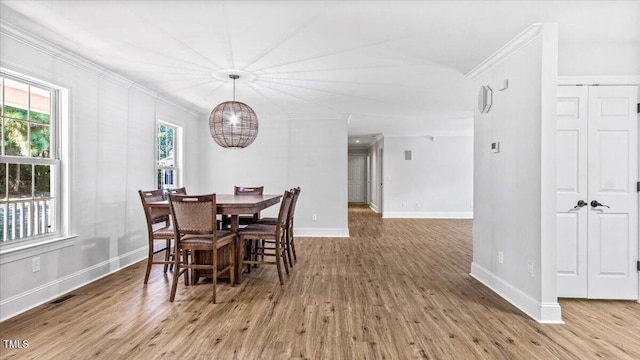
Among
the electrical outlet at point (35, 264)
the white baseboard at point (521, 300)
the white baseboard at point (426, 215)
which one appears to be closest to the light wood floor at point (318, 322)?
the white baseboard at point (521, 300)

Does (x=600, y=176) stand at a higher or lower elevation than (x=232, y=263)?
higher

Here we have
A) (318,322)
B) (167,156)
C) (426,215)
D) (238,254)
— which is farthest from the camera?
(426,215)

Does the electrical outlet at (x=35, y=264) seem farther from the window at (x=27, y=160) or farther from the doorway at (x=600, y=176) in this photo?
the doorway at (x=600, y=176)

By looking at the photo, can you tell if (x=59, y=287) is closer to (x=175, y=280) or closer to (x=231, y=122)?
(x=175, y=280)

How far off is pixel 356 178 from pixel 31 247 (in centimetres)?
1114

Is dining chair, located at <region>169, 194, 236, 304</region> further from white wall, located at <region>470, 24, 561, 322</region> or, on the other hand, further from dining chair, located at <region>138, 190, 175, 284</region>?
white wall, located at <region>470, 24, 561, 322</region>

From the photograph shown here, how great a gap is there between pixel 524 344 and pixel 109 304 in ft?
10.8

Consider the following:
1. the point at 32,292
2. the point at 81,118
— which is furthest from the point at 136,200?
the point at 32,292

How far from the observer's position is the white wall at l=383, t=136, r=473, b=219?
9031 mm

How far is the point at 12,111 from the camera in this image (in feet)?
9.00

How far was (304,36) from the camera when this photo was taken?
2.76 m

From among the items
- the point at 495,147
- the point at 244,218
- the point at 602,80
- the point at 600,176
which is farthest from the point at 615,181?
the point at 244,218

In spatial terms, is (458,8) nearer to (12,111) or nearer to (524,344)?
Result: (524,344)

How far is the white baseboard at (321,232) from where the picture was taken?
6.17m
